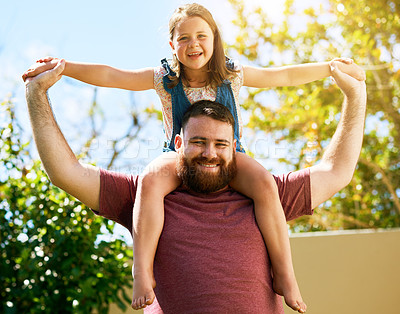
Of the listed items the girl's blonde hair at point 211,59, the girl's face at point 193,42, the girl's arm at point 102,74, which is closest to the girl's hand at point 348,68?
the girl's blonde hair at point 211,59

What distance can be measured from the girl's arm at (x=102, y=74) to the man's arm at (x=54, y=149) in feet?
0.17

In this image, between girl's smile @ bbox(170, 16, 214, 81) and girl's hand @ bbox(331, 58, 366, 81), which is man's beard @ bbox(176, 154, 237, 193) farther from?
girl's hand @ bbox(331, 58, 366, 81)

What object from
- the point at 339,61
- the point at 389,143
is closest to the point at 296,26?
the point at 389,143

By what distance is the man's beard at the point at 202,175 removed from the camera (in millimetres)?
1931

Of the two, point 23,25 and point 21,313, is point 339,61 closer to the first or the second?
point 21,313

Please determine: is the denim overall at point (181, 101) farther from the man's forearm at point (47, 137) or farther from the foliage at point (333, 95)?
the foliage at point (333, 95)

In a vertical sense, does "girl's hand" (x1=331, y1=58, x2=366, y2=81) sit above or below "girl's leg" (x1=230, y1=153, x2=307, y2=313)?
above

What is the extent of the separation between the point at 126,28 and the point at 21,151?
3.84m

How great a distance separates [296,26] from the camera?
6.27 m

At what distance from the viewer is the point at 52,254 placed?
355 centimetres

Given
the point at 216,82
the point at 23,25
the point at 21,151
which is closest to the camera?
the point at 216,82

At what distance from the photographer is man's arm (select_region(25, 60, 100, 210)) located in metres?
1.90

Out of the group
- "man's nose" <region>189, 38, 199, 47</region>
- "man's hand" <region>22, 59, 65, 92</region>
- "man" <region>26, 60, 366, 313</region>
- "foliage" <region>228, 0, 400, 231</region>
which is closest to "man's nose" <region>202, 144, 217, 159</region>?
"man" <region>26, 60, 366, 313</region>

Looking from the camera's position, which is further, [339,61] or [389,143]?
[389,143]
